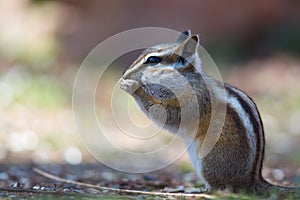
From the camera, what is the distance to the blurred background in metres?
11.1

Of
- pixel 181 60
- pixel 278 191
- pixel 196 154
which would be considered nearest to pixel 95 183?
pixel 196 154

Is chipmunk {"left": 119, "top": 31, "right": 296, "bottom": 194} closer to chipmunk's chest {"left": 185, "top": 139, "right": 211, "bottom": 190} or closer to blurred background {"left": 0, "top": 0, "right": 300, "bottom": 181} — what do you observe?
chipmunk's chest {"left": 185, "top": 139, "right": 211, "bottom": 190}

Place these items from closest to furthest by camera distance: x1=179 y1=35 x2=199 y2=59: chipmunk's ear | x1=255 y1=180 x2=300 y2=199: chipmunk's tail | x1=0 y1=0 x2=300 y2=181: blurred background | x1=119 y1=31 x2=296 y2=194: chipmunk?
x1=255 y1=180 x2=300 y2=199: chipmunk's tail → x1=119 y1=31 x2=296 y2=194: chipmunk → x1=179 y1=35 x2=199 y2=59: chipmunk's ear → x1=0 y1=0 x2=300 y2=181: blurred background

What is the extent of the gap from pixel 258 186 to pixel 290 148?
155 inches

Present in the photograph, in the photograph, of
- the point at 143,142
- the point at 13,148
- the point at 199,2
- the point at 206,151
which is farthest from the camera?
the point at 199,2

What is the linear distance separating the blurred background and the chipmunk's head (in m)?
5.83

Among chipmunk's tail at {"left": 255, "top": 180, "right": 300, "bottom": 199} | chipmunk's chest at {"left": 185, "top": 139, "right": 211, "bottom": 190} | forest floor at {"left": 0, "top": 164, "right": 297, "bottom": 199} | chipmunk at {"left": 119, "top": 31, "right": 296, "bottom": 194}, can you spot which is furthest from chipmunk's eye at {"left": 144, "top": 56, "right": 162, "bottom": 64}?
chipmunk's tail at {"left": 255, "top": 180, "right": 300, "bottom": 199}

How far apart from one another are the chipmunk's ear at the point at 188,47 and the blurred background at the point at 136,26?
596 centimetres

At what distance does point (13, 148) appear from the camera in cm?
776

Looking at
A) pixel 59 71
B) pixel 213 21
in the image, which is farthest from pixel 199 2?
pixel 59 71

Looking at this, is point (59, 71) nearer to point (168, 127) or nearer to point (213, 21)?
point (213, 21)

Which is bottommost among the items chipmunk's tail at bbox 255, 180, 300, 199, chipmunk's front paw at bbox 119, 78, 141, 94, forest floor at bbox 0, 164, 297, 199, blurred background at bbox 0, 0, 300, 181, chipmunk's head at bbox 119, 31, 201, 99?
chipmunk's tail at bbox 255, 180, 300, 199

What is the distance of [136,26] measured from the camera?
13898 mm

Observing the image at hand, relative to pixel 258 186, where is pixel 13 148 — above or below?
above
